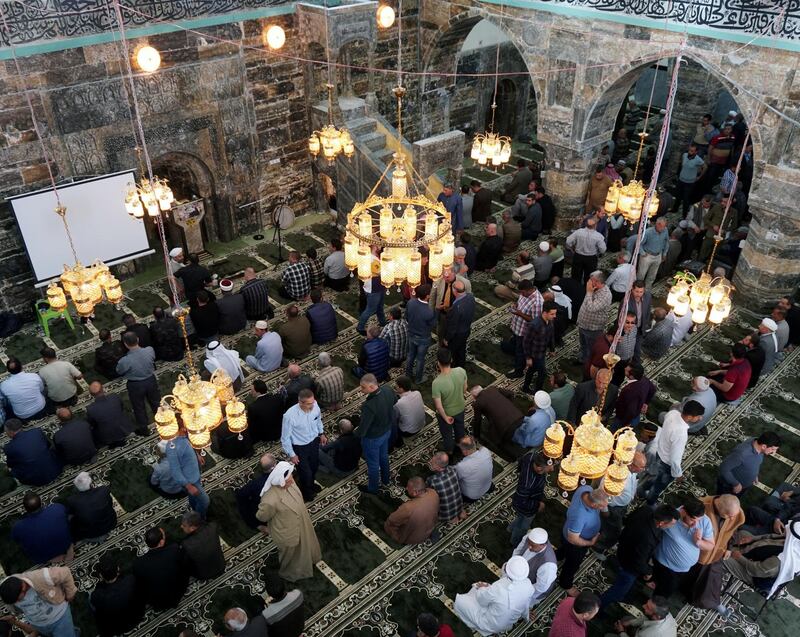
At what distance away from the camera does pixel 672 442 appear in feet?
19.5

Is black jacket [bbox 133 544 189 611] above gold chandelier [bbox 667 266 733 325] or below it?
below

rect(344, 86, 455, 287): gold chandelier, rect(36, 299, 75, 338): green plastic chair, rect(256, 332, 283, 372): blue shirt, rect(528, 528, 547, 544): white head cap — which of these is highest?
rect(344, 86, 455, 287): gold chandelier

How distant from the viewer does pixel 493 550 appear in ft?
20.2

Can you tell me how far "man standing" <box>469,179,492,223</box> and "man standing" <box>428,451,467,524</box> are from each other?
19.6 ft

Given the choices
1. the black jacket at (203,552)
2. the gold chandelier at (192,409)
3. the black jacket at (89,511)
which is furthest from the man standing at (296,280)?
the gold chandelier at (192,409)

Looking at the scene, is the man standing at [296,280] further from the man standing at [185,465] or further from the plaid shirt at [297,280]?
the man standing at [185,465]

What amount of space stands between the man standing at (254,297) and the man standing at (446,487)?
3721mm

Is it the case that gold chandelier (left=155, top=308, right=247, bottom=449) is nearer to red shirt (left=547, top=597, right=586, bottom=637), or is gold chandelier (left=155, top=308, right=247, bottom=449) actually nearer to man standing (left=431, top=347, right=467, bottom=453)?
man standing (left=431, top=347, right=467, bottom=453)

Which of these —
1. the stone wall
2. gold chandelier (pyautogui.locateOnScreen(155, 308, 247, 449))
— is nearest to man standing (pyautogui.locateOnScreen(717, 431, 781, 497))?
gold chandelier (pyautogui.locateOnScreen(155, 308, 247, 449))

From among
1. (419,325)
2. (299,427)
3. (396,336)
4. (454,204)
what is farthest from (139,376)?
(454,204)

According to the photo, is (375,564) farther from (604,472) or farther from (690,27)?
(690,27)

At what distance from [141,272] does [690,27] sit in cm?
810

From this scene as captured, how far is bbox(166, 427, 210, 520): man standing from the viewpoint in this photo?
575 centimetres

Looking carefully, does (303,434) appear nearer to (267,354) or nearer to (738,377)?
(267,354)
